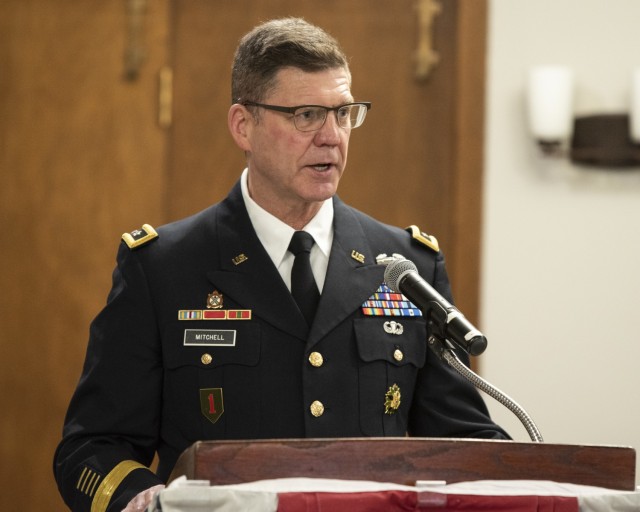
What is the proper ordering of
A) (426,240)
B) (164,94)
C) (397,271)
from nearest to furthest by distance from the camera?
(397,271), (426,240), (164,94)

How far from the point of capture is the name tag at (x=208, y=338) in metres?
1.98

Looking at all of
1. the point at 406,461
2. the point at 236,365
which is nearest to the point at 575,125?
the point at 236,365

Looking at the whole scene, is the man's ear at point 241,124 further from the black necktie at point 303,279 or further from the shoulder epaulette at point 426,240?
the shoulder epaulette at point 426,240

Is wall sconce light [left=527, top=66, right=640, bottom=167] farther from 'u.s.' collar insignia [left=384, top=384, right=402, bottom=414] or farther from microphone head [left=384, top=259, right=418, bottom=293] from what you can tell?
microphone head [left=384, top=259, right=418, bottom=293]

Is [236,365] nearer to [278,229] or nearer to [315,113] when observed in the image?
[278,229]

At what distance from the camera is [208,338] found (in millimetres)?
1986

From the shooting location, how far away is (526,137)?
3410 millimetres

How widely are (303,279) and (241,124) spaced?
1.08 feet

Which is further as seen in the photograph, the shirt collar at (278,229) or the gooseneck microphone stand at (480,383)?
the shirt collar at (278,229)

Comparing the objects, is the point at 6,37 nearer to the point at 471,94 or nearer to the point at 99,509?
the point at 471,94

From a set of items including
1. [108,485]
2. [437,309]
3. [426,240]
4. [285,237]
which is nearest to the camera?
[437,309]

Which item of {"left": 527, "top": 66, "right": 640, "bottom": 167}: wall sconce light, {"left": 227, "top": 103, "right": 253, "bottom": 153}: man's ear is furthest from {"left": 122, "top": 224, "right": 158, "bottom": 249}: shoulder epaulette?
{"left": 527, "top": 66, "right": 640, "bottom": 167}: wall sconce light

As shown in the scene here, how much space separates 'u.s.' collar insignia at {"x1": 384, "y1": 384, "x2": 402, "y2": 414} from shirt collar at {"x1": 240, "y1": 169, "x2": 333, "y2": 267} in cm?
28

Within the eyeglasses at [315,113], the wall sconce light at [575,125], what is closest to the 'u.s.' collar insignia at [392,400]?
the eyeglasses at [315,113]
